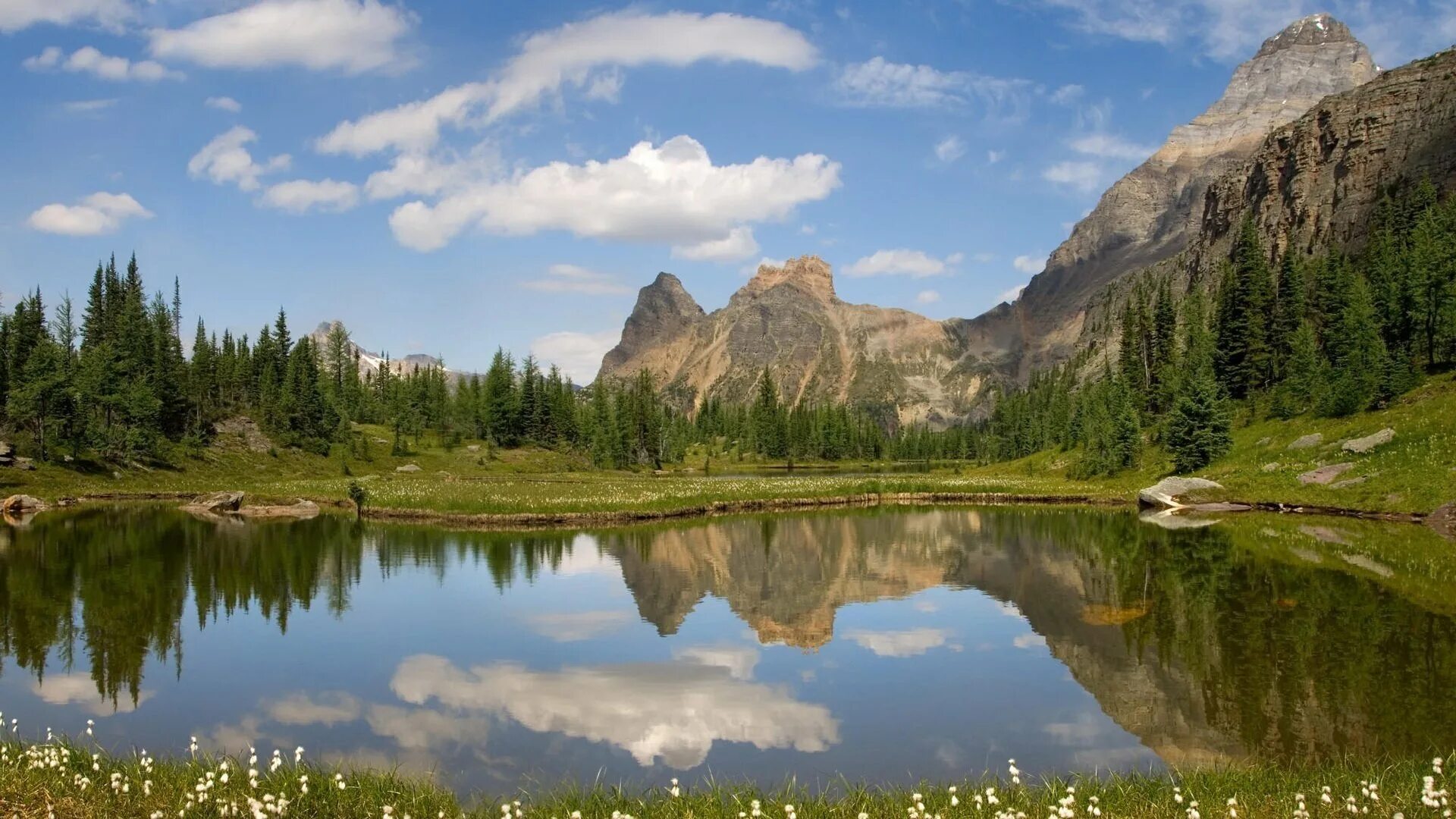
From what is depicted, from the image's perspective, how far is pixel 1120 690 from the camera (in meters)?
19.6

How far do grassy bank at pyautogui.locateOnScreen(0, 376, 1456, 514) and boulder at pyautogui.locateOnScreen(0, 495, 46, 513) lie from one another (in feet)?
21.6

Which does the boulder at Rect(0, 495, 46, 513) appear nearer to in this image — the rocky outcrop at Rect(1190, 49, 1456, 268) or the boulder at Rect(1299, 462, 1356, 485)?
the boulder at Rect(1299, 462, 1356, 485)

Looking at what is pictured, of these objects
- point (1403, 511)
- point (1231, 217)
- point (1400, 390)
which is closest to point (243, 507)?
point (1403, 511)

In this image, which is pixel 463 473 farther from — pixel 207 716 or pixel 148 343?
pixel 207 716

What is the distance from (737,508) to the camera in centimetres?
6944

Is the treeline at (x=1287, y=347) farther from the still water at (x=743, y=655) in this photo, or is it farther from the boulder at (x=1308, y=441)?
the still water at (x=743, y=655)

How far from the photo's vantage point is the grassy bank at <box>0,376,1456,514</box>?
52.3 m

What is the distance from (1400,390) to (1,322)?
12970 centimetres

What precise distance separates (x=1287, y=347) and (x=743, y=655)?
88.2m

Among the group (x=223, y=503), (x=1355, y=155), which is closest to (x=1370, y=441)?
(x=223, y=503)

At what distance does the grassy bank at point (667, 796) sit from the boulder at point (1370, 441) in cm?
5268

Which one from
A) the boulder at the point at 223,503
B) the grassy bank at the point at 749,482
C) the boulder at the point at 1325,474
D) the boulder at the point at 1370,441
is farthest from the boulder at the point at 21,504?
the boulder at the point at 1370,441

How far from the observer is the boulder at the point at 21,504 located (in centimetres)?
6181

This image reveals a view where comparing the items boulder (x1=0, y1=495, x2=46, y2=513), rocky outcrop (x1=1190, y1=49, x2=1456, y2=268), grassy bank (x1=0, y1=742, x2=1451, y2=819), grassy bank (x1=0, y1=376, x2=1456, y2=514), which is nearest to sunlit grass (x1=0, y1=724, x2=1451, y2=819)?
grassy bank (x1=0, y1=742, x2=1451, y2=819)
